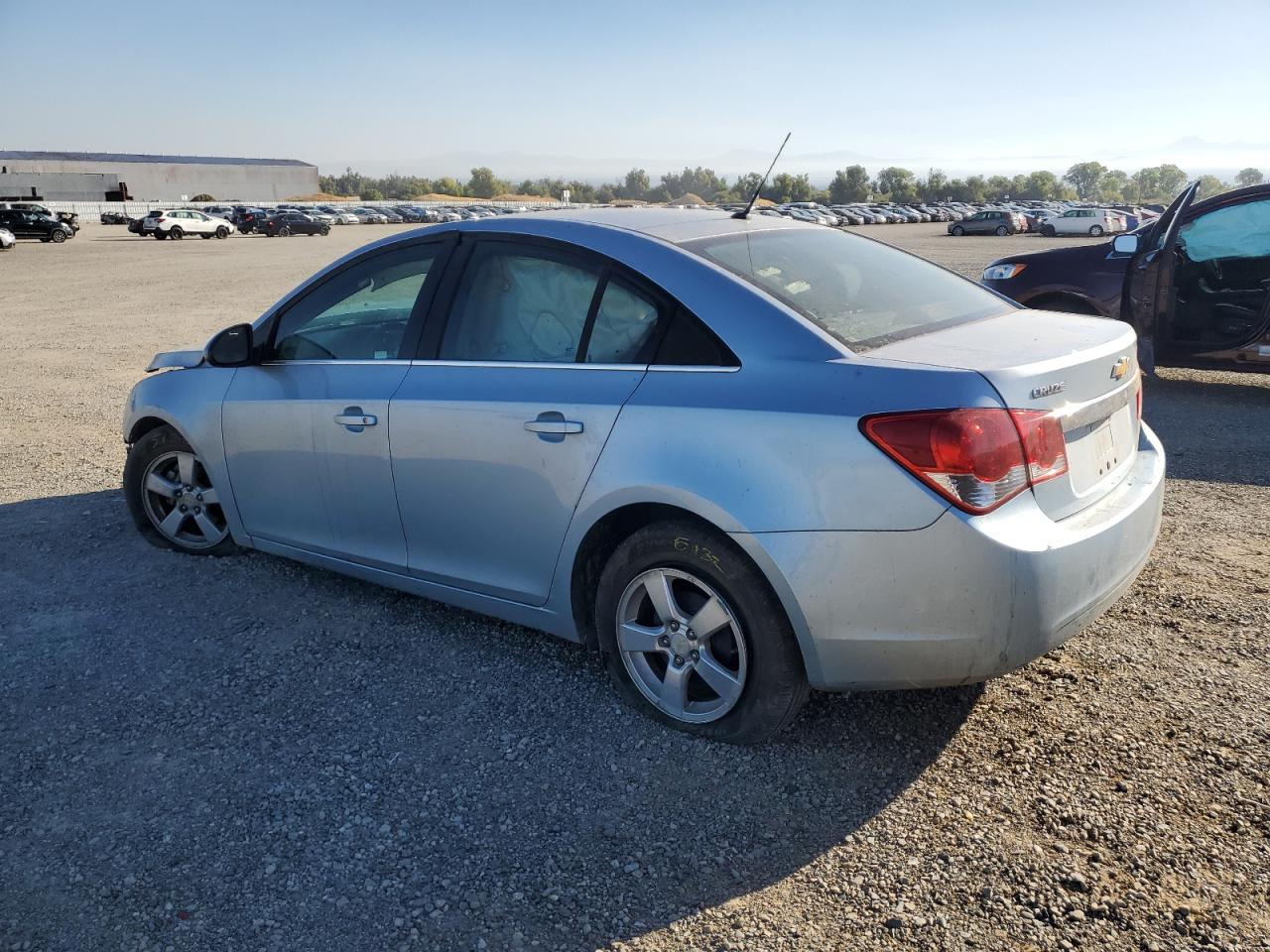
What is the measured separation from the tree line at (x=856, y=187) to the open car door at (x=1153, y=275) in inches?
2994

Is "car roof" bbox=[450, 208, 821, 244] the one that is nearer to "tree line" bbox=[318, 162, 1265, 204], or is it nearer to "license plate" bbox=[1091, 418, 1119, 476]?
"license plate" bbox=[1091, 418, 1119, 476]

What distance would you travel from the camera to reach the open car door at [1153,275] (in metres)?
8.08

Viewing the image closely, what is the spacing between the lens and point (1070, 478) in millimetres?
2980

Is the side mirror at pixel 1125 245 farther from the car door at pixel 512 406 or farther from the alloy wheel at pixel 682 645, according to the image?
the alloy wheel at pixel 682 645

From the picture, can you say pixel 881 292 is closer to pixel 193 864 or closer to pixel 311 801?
pixel 311 801

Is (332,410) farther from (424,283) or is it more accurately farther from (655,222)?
(655,222)

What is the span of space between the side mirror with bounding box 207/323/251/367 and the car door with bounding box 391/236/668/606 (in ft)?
3.38

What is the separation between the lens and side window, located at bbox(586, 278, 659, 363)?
11.0 feet

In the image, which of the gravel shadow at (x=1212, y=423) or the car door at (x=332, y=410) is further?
the gravel shadow at (x=1212, y=423)

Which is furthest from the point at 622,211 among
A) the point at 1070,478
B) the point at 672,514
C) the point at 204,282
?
the point at 204,282

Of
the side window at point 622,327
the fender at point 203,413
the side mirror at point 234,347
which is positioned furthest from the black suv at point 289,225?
the side window at point 622,327

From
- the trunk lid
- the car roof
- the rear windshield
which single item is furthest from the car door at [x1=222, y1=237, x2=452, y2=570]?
the trunk lid

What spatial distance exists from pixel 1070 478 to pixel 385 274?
2.78m

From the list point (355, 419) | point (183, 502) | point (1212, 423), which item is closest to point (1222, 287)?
point (1212, 423)
